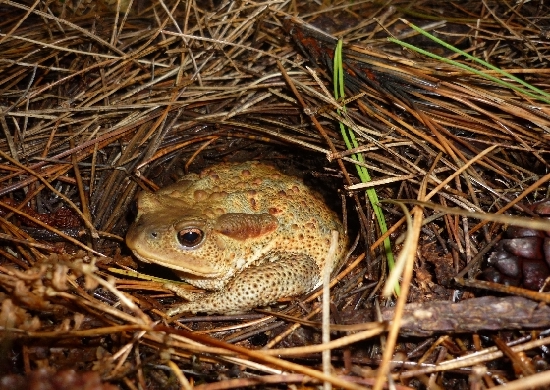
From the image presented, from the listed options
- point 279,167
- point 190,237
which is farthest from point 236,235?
point 279,167

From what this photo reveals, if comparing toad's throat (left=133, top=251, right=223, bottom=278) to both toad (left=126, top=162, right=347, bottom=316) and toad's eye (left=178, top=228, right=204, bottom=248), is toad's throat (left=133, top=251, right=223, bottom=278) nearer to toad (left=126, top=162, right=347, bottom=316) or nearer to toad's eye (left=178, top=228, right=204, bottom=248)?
toad (left=126, top=162, right=347, bottom=316)

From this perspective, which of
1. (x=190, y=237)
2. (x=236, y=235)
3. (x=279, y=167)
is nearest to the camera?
(x=190, y=237)

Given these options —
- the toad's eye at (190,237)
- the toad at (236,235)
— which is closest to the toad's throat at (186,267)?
the toad at (236,235)

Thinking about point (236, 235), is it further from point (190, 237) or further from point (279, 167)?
point (279, 167)

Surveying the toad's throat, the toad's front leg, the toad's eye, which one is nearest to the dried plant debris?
the toad's front leg

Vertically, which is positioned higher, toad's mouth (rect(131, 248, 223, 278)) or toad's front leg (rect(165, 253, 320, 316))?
toad's mouth (rect(131, 248, 223, 278))

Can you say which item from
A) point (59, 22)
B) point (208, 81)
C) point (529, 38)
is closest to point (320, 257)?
point (208, 81)
